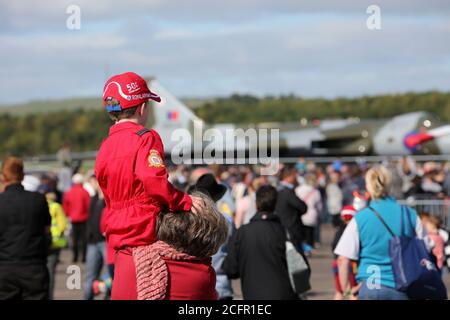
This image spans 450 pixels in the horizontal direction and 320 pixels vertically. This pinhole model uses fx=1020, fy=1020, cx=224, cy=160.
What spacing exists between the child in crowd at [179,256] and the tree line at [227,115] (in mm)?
61770

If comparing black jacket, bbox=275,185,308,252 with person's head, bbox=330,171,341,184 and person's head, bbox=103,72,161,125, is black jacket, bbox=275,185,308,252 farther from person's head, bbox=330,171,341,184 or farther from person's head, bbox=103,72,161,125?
person's head, bbox=103,72,161,125

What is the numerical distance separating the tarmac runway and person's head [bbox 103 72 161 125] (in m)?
8.58

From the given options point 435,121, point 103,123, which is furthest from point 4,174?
point 103,123

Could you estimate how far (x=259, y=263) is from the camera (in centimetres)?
884

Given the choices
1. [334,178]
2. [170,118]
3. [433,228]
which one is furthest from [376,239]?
[170,118]

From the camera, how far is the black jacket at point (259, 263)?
28.8ft

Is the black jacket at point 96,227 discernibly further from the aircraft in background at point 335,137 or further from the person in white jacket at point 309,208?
the aircraft in background at point 335,137

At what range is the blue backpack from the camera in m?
7.48

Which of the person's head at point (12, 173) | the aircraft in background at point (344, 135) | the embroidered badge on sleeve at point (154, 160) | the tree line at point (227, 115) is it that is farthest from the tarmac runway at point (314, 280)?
the tree line at point (227, 115)

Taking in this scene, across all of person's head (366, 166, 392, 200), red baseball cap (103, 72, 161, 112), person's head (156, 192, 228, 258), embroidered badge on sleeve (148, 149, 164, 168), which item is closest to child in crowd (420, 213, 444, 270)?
person's head (366, 166, 392, 200)

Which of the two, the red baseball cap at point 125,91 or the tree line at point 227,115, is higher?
the tree line at point 227,115

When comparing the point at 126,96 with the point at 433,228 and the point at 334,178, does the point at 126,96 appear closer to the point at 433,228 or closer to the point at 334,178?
the point at 433,228
